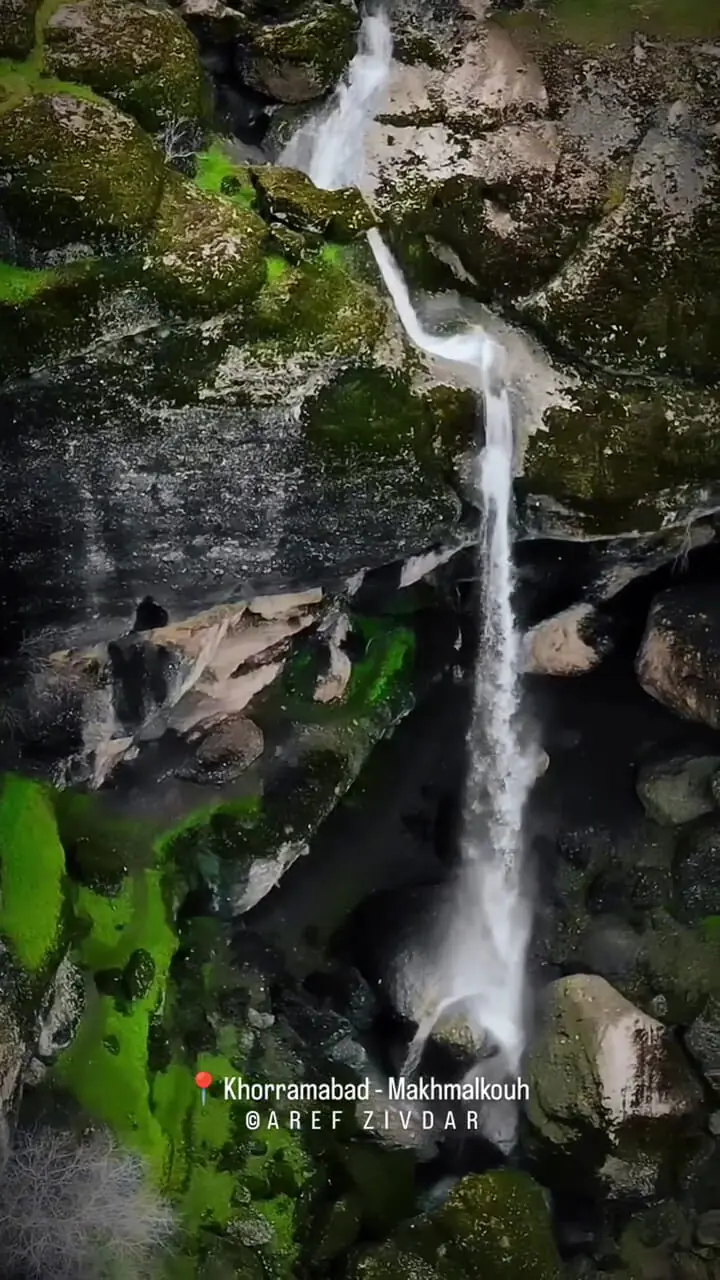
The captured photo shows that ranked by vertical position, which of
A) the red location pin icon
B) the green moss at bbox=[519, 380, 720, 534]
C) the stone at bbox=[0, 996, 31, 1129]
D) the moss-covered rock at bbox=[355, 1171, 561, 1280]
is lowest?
the moss-covered rock at bbox=[355, 1171, 561, 1280]

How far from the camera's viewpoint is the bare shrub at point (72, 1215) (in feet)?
37.7

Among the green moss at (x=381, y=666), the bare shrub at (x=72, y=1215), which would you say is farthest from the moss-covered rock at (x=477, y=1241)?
the green moss at (x=381, y=666)

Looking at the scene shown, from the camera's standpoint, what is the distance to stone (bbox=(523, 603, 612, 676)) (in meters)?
16.6

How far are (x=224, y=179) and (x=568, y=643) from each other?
8.65m

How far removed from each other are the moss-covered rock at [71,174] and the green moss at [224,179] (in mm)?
968

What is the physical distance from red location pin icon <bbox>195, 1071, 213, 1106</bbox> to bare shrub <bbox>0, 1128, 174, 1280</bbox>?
1732 mm

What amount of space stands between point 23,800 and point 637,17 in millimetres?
12041

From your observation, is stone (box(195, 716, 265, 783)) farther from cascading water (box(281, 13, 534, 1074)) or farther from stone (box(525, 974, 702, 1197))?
stone (box(525, 974, 702, 1197))

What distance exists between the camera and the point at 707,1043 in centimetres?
1480

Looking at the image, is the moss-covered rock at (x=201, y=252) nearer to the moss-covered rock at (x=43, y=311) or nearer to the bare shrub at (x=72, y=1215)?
the moss-covered rock at (x=43, y=311)

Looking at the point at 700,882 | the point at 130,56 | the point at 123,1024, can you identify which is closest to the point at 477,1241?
the point at 123,1024

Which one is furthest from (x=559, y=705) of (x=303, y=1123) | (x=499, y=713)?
(x=303, y=1123)

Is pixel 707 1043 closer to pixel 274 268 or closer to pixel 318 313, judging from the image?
pixel 318 313

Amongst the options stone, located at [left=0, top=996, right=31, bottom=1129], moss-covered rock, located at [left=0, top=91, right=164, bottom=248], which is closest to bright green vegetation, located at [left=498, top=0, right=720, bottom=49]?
moss-covered rock, located at [left=0, top=91, right=164, bottom=248]
